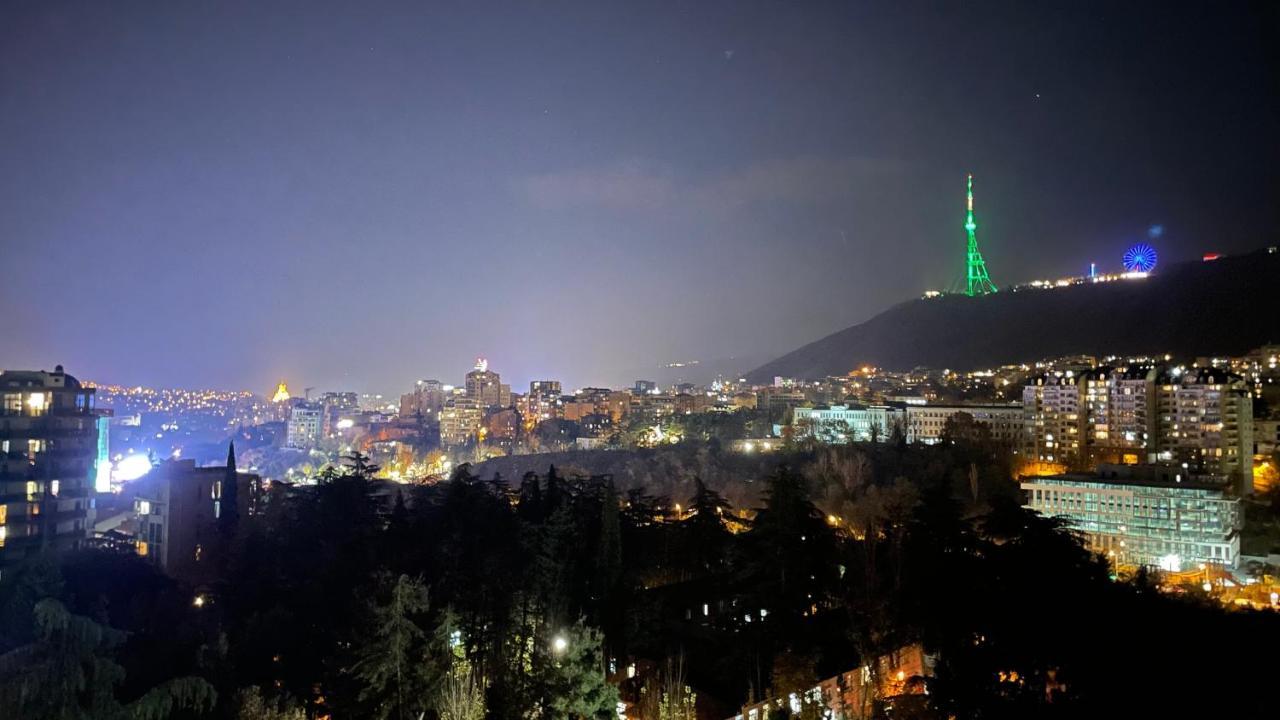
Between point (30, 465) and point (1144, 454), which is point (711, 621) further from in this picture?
point (1144, 454)

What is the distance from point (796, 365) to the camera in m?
82.8

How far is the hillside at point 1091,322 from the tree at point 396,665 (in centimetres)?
4859

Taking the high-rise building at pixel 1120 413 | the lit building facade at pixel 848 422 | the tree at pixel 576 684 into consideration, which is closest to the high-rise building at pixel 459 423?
the lit building facade at pixel 848 422

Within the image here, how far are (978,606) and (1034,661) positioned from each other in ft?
3.43

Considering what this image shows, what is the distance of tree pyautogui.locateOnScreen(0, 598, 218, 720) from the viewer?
18.7ft

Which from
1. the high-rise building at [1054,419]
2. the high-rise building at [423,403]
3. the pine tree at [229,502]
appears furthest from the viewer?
the high-rise building at [423,403]

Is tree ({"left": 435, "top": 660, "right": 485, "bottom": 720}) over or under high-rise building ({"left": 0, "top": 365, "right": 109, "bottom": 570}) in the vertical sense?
under

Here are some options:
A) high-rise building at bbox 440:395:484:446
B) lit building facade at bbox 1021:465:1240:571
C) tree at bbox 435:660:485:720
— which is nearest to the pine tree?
tree at bbox 435:660:485:720

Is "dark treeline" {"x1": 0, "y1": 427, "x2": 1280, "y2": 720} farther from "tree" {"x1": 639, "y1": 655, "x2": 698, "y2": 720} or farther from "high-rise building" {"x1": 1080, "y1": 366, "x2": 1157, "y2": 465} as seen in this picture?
"high-rise building" {"x1": 1080, "y1": 366, "x2": 1157, "y2": 465}

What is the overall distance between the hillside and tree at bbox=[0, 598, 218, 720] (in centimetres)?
5205

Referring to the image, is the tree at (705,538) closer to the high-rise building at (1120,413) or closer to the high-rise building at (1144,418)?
the high-rise building at (1144,418)

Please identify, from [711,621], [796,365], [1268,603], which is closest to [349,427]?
[796,365]

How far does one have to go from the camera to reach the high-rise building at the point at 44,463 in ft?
56.3

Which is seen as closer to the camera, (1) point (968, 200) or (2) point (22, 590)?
(2) point (22, 590)
